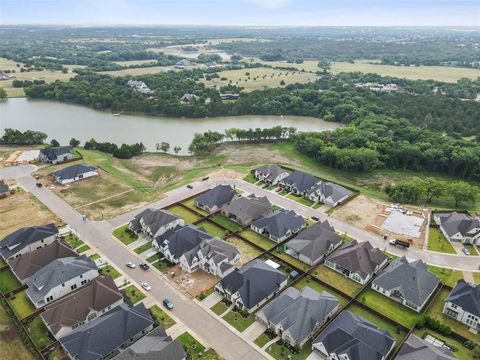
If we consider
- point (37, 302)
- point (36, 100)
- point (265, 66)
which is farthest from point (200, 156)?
point (265, 66)

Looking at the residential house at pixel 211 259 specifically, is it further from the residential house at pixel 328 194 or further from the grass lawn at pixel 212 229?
the residential house at pixel 328 194

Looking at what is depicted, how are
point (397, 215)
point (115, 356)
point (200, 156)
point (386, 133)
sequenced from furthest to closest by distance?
point (386, 133)
point (200, 156)
point (397, 215)
point (115, 356)

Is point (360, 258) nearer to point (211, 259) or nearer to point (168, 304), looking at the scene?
point (211, 259)

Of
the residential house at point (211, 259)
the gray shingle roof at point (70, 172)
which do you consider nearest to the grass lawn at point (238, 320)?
the residential house at point (211, 259)

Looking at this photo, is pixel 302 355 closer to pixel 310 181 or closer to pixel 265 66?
pixel 310 181

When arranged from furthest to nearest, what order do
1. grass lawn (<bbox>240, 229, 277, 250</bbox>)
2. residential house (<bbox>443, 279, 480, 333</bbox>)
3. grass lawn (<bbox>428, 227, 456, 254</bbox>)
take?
1. grass lawn (<bbox>240, 229, 277, 250</bbox>)
2. grass lawn (<bbox>428, 227, 456, 254</bbox>)
3. residential house (<bbox>443, 279, 480, 333</bbox>)

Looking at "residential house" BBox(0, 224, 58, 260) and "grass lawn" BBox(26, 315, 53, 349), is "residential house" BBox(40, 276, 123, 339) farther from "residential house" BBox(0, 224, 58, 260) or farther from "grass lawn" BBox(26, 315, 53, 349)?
"residential house" BBox(0, 224, 58, 260)

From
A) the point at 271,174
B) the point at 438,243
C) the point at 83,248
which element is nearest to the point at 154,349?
the point at 83,248

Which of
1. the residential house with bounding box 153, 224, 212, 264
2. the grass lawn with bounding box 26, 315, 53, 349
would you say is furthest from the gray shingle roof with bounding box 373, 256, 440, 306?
the grass lawn with bounding box 26, 315, 53, 349
